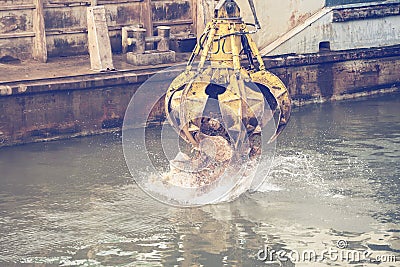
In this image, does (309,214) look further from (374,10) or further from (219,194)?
(374,10)

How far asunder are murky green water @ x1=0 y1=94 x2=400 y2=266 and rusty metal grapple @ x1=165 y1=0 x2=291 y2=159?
2.90 ft

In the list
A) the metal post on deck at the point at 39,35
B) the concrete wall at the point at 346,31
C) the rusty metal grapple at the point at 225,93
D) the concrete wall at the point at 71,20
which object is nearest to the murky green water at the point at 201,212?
the rusty metal grapple at the point at 225,93

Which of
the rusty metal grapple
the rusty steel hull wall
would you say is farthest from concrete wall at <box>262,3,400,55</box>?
the rusty metal grapple

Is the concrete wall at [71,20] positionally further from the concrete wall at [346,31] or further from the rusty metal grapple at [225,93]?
the rusty metal grapple at [225,93]

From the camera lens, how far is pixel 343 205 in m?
9.85

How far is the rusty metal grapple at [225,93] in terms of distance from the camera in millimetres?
9984

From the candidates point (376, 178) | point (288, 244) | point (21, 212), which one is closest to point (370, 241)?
point (288, 244)

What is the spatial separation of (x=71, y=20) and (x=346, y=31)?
4.88m

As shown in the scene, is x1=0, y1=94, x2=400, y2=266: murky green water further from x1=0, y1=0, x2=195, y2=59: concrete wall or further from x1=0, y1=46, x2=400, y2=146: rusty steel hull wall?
x1=0, y1=0, x2=195, y2=59: concrete wall

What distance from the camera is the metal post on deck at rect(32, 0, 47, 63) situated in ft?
44.9

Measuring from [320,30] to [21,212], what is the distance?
7.29 m

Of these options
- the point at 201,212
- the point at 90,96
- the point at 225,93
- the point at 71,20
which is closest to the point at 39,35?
the point at 71,20

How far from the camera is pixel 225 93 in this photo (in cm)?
1002

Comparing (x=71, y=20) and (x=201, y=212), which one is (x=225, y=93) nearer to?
(x=201, y=212)
